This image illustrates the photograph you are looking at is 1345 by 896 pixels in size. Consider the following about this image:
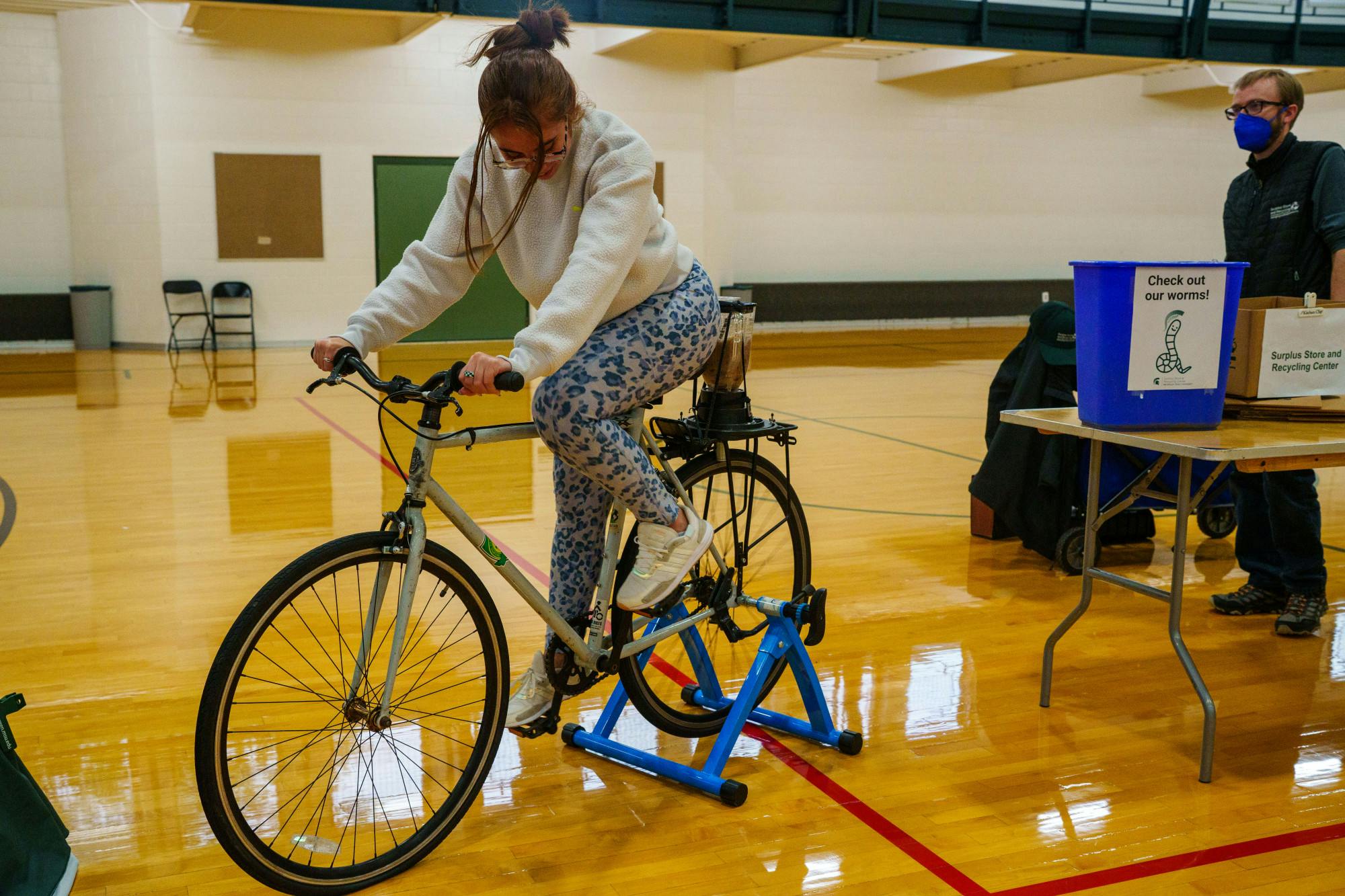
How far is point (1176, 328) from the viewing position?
2.50 meters

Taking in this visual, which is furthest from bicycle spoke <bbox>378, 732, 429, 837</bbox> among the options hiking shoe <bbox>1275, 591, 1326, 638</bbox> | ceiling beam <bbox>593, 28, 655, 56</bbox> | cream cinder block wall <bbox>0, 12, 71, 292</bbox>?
cream cinder block wall <bbox>0, 12, 71, 292</bbox>

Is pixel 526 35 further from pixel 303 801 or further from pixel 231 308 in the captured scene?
pixel 231 308

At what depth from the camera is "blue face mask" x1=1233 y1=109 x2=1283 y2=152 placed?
322 centimetres

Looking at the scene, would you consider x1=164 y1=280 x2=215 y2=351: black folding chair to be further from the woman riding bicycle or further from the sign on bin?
the sign on bin

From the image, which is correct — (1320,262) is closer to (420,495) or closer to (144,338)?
(420,495)

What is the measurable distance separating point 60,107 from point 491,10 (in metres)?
4.43

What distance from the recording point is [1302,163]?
3256 millimetres

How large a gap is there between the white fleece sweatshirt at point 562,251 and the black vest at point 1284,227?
1991 millimetres

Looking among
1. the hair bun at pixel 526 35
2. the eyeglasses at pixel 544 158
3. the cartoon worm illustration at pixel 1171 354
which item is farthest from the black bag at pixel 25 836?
the cartoon worm illustration at pixel 1171 354

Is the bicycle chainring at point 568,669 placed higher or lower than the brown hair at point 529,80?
lower

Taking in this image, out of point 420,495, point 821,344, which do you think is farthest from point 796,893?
point 821,344

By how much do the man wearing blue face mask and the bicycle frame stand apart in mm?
1943

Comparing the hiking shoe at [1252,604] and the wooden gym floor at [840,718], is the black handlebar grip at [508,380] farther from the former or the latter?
the hiking shoe at [1252,604]

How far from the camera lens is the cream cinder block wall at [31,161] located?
1076 cm
